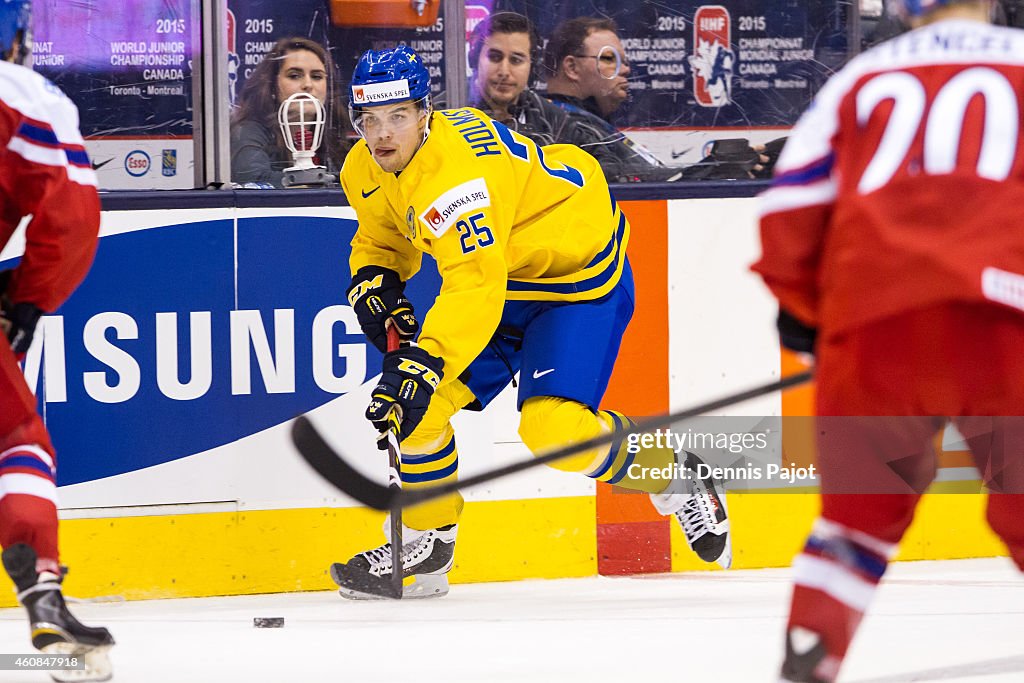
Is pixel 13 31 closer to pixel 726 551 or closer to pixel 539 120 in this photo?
pixel 539 120

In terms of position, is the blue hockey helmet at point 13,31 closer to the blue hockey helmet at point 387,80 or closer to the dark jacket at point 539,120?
the blue hockey helmet at point 387,80

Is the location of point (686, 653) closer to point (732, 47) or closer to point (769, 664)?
point (769, 664)

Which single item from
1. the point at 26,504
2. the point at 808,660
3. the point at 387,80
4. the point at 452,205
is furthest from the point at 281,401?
the point at 808,660

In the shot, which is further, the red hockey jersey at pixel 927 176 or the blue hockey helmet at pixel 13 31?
the blue hockey helmet at pixel 13 31

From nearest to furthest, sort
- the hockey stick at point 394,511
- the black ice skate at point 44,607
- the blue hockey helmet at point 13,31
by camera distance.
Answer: the black ice skate at point 44,607 → the blue hockey helmet at point 13,31 → the hockey stick at point 394,511

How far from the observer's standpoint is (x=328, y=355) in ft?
12.0

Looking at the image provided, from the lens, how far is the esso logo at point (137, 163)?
11.8 ft

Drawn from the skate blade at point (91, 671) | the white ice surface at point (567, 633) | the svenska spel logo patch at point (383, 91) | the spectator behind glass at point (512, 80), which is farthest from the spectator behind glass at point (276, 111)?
the skate blade at point (91, 671)

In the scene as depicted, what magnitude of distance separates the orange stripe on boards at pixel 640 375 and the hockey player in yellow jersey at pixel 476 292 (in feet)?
0.55

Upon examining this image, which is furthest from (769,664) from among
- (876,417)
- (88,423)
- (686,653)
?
(88,423)

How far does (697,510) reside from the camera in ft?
12.0

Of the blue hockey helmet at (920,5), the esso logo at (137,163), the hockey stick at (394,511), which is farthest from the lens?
the esso logo at (137,163)

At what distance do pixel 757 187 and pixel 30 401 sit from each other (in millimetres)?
2134

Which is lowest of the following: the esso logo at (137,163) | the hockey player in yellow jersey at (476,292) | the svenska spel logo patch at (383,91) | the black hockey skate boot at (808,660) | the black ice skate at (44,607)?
the black ice skate at (44,607)
